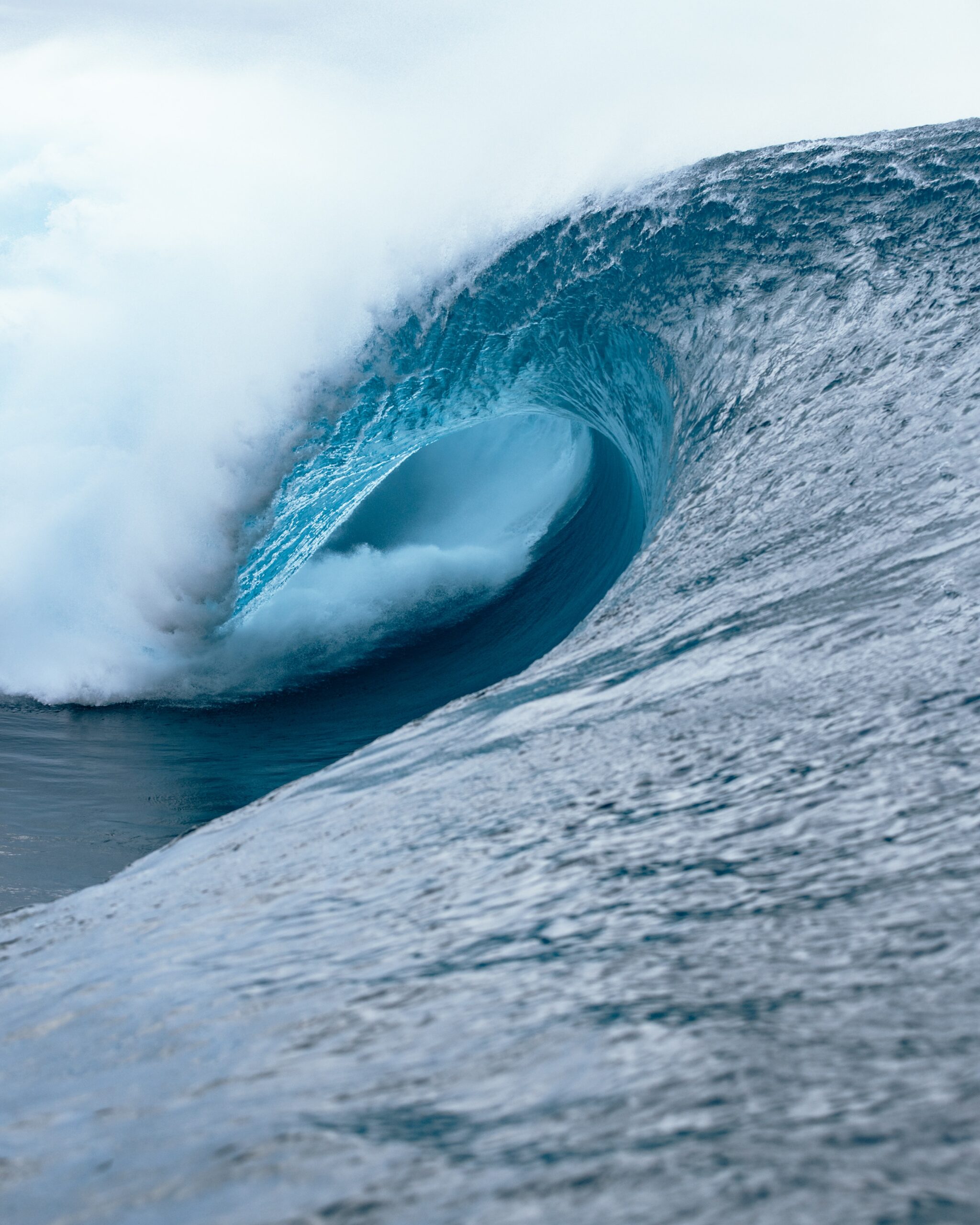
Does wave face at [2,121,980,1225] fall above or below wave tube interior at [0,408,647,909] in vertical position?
above

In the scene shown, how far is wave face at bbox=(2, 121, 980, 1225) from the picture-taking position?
29.8 inches

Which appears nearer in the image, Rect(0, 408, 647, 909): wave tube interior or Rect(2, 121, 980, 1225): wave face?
Rect(2, 121, 980, 1225): wave face

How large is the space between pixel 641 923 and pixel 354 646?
5.39 meters

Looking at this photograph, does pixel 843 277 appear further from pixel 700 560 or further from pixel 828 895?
pixel 828 895

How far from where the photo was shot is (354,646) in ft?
20.9

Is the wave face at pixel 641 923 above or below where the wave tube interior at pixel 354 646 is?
above

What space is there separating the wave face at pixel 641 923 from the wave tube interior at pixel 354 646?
→ 6.54ft

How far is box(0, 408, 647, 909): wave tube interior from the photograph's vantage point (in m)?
4.22

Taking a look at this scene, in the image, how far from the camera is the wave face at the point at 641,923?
0.76m

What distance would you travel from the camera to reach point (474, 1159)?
2.52ft

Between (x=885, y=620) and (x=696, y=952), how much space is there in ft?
3.41

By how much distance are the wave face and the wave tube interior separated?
1994 millimetres

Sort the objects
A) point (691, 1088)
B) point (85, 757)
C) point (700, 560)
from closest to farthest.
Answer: point (691, 1088), point (700, 560), point (85, 757)

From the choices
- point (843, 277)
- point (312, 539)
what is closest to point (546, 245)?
point (843, 277)
